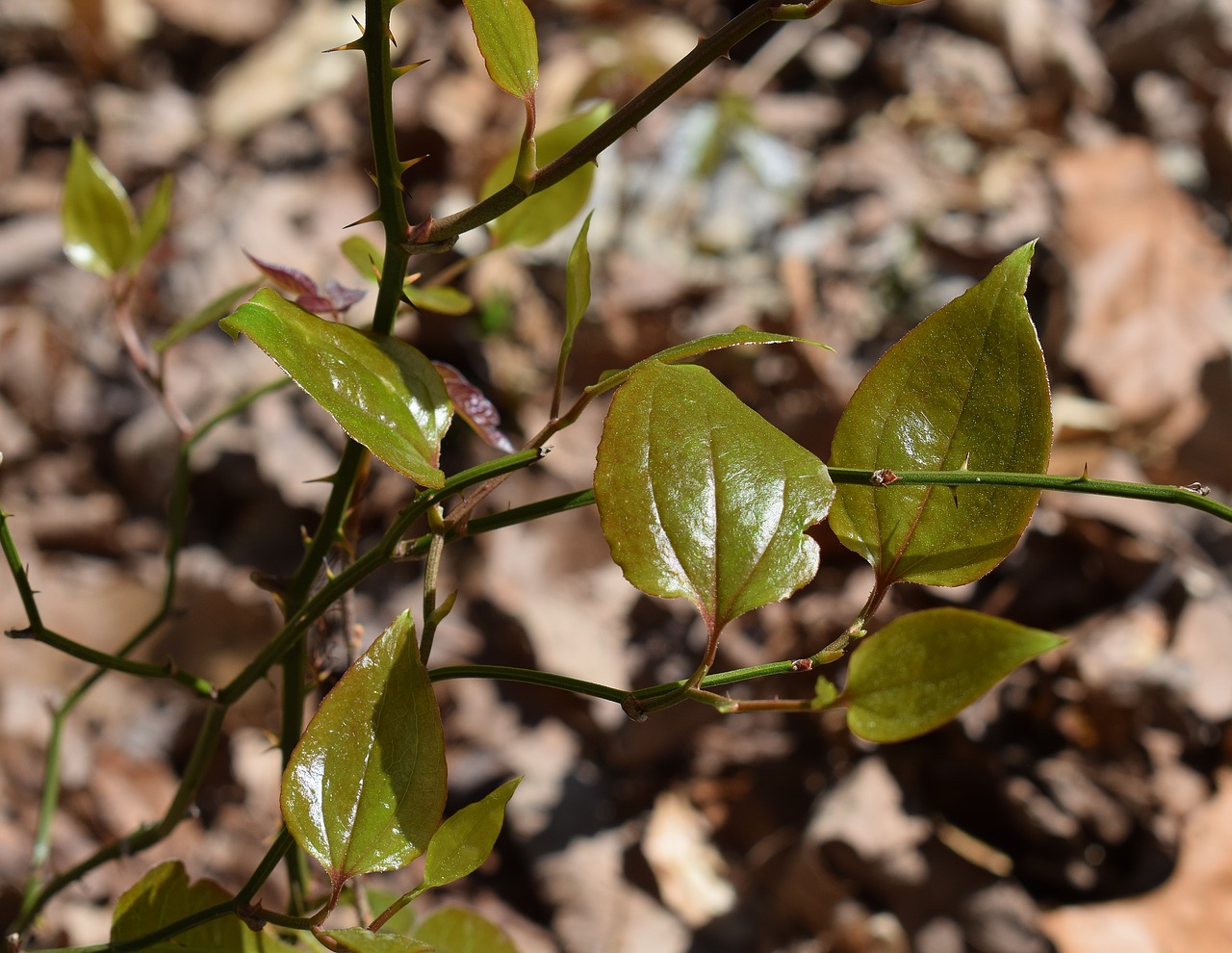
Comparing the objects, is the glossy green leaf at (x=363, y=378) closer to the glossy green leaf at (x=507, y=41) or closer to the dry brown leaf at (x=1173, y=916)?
the glossy green leaf at (x=507, y=41)

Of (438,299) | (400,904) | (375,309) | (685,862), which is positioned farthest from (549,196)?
(685,862)

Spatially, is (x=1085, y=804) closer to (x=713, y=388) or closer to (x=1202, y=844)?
(x=1202, y=844)

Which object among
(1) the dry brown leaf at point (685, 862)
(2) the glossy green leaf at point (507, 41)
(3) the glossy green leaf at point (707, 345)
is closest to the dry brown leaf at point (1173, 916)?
(1) the dry brown leaf at point (685, 862)

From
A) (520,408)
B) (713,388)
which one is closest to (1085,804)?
(520,408)

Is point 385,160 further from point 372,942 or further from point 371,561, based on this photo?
point 372,942

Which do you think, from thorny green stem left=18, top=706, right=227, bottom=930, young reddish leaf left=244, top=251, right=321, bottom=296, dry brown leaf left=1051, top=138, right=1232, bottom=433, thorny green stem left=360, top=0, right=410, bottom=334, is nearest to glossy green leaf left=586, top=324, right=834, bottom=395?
thorny green stem left=360, top=0, right=410, bottom=334
